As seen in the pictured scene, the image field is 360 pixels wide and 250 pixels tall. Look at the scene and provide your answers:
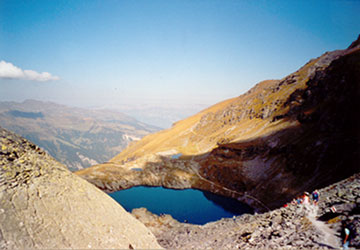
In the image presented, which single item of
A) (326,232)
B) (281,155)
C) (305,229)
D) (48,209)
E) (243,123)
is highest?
(48,209)

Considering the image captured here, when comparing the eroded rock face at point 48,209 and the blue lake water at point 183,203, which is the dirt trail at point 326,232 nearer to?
the eroded rock face at point 48,209

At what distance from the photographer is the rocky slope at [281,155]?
67.5 meters

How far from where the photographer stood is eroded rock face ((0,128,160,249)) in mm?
10508

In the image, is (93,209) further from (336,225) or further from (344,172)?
(344,172)

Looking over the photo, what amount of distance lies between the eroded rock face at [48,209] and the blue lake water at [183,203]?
60.1 meters

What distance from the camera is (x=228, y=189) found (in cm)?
9125

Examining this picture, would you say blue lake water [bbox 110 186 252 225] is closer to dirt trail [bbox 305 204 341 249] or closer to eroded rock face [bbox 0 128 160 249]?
dirt trail [bbox 305 204 341 249]

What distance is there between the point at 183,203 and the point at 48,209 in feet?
262

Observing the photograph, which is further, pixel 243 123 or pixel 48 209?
pixel 243 123

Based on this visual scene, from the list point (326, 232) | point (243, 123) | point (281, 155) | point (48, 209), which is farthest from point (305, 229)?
point (243, 123)

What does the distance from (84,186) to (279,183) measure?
79.5 meters

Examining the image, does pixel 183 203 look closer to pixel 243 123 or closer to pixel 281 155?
pixel 281 155

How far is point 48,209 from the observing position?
12.3 meters

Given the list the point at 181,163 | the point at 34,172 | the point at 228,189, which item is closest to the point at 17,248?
the point at 34,172
